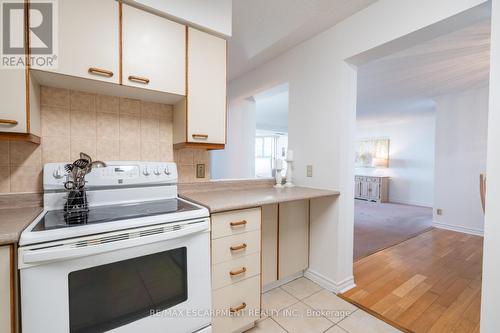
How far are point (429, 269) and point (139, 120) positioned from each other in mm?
3139

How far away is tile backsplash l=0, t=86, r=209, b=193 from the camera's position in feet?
4.26

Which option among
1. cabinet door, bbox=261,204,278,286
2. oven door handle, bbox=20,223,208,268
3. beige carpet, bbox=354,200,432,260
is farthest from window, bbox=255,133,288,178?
oven door handle, bbox=20,223,208,268

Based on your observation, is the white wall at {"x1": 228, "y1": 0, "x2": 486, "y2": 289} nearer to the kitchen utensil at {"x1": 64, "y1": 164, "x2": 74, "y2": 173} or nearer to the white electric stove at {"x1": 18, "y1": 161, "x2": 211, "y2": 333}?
the white electric stove at {"x1": 18, "y1": 161, "x2": 211, "y2": 333}

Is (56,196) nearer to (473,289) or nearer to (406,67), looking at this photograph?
(473,289)

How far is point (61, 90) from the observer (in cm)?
140

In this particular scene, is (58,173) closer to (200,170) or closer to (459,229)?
(200,170)

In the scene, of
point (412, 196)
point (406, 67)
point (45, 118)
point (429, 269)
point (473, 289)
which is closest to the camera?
point (45, 118)

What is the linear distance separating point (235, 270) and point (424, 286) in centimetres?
183

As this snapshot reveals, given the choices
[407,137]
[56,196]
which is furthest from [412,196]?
[56,196]

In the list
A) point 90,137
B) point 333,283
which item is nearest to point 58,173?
point 90,137

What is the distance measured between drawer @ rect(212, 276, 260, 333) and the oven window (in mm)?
262

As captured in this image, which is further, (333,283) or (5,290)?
(333,283)

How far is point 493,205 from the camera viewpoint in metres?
1.15

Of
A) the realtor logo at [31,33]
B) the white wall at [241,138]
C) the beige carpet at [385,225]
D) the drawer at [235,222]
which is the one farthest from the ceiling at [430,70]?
the realtor logo at [31,33]
